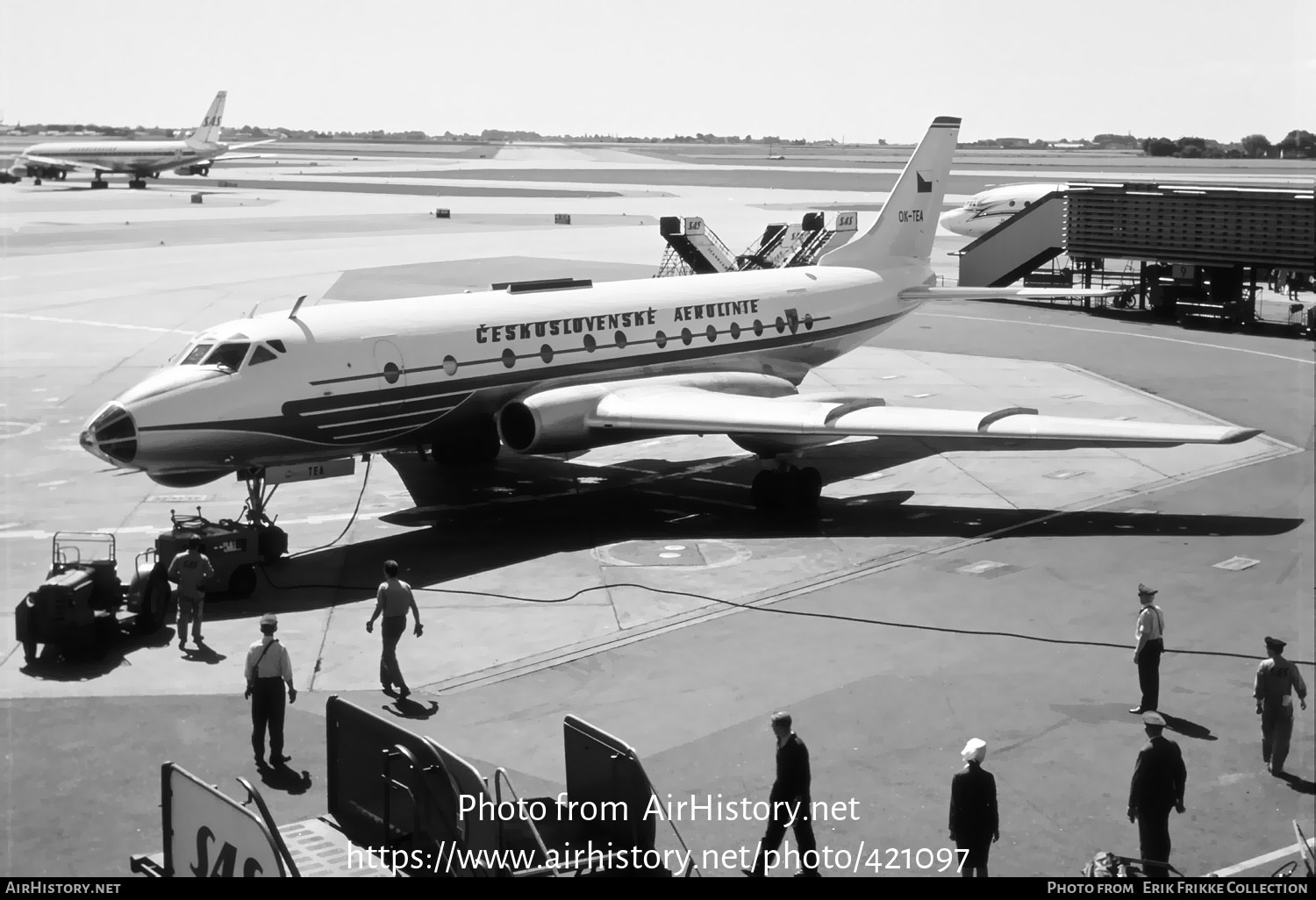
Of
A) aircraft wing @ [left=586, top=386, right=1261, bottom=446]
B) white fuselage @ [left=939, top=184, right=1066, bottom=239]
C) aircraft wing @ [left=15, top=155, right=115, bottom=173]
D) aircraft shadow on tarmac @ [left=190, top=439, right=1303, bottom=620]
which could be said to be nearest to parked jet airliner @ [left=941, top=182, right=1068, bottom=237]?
white fuselage @ [left=939, top=184, right=1066, bottom=239]

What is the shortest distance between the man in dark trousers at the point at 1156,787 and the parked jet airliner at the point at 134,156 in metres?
123

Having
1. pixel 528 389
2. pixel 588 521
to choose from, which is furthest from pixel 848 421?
pixel 528 389

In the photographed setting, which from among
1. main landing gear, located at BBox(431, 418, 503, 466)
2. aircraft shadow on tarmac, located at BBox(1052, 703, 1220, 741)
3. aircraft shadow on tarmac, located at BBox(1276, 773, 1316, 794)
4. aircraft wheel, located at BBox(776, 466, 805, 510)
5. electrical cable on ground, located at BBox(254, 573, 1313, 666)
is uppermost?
main landing gear, located at BBox(431, 418, 503, 466)

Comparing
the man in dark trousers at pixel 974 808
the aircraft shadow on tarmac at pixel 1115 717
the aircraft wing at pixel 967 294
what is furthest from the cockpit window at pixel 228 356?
the aircraft wing at pixel 967 294

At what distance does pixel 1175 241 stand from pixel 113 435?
128 feet

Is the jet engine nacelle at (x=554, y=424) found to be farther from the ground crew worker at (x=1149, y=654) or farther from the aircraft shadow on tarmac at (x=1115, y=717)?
the ground crew worker at (x=1149, y=654)

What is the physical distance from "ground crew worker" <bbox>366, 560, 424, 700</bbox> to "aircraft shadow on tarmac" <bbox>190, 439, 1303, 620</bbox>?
3511 mm

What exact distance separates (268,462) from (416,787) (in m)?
12.8

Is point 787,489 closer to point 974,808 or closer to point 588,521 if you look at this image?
point 588,521

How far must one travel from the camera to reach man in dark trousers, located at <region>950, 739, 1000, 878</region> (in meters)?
10.6

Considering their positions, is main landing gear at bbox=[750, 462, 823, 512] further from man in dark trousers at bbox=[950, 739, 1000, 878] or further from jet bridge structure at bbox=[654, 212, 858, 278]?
jet bridge structure at bbox=[654, 212, 858, 278]

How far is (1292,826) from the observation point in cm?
1201

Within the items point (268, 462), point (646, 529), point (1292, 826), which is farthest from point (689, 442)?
point (1292, 826)

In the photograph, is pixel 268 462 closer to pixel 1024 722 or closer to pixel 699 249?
pixel 1024 722
